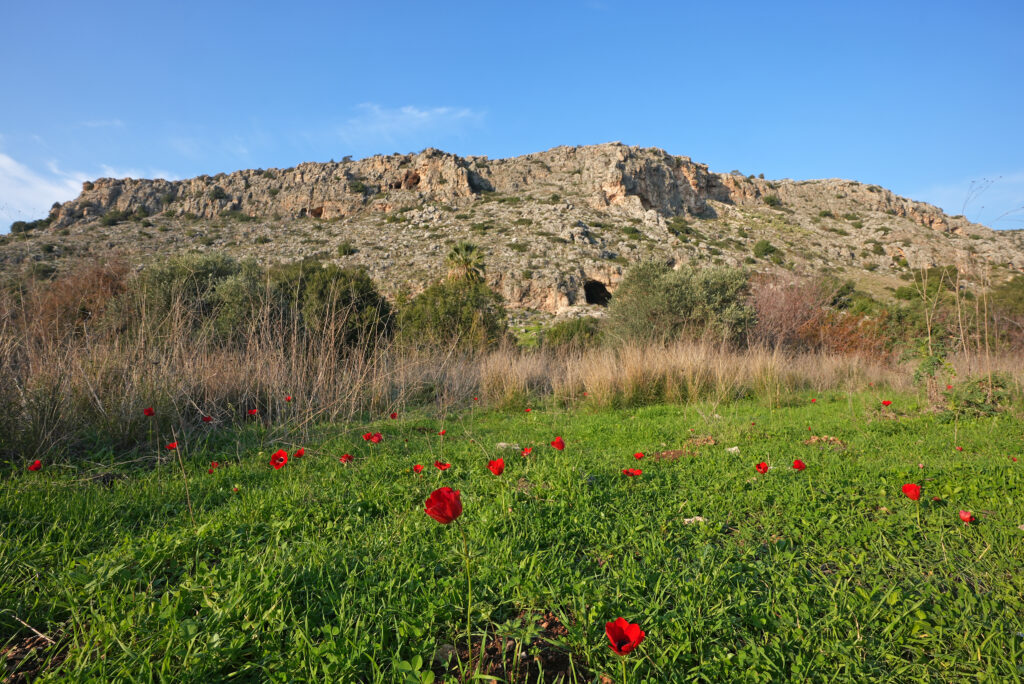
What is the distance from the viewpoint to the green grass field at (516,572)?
1.41 meters

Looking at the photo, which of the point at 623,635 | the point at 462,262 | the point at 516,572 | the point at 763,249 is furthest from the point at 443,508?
the point at 763,249

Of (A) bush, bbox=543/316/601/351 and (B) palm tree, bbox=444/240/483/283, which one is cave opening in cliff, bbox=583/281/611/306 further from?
(A) bush, bbox=543/316/601/351

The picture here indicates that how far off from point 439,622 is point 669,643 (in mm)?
807

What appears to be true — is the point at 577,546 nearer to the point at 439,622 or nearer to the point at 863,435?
the point at 439,622

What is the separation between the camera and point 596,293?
112 feet

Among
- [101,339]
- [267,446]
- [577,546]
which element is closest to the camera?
[577,546]

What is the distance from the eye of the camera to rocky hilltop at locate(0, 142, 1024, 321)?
105ft

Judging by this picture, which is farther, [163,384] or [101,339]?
[101,339]

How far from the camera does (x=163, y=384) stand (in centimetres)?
461

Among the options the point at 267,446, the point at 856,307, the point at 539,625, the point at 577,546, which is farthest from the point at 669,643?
the point at 856,307

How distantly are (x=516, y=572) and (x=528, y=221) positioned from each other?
3881cm

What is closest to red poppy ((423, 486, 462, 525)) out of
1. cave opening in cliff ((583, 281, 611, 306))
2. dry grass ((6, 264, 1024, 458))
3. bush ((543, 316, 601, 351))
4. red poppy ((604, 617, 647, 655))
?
red poppy ((604, 617, 647, 655))

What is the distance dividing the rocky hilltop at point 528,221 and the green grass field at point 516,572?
85.9 feet

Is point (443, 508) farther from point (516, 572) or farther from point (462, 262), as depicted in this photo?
point (462, 262)
